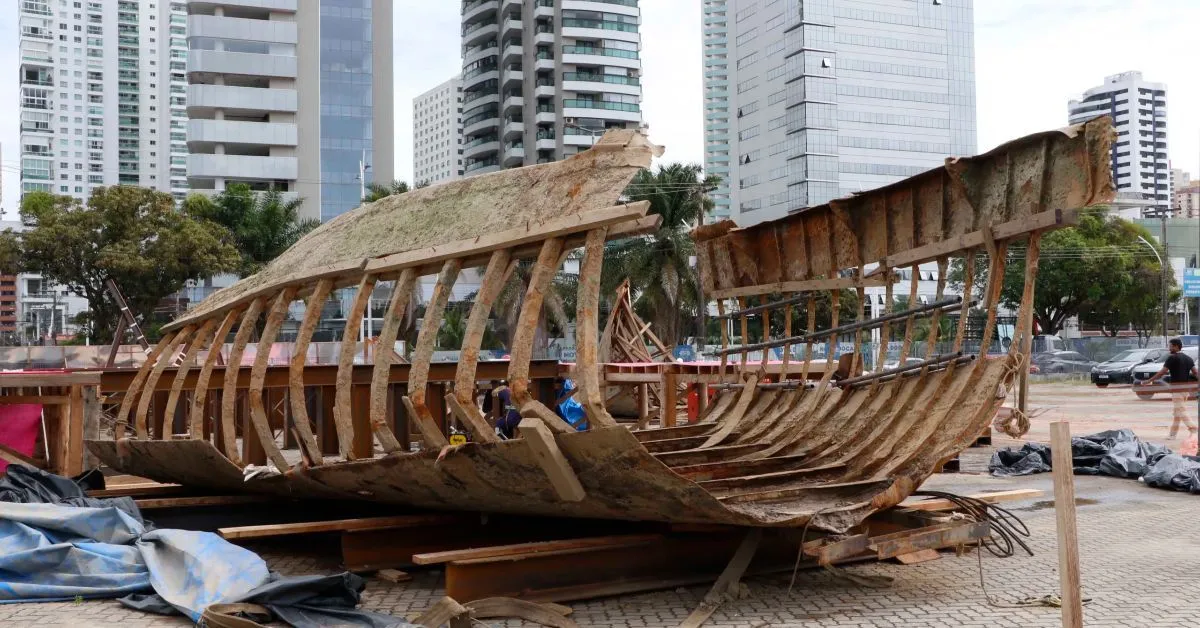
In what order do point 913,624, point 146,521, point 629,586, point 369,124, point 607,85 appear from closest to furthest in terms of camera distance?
point 913,624, point 629,586, point 146,521, point 369,124, point 607,85

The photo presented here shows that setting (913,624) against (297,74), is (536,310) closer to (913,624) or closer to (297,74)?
(913,624)

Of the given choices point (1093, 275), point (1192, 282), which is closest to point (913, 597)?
point (1192, 282)

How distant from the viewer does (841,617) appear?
657 cm

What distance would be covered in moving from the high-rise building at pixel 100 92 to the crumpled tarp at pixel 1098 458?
445 feet

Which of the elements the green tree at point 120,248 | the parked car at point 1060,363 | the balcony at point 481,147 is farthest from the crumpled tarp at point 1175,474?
the balcony at point 481,147

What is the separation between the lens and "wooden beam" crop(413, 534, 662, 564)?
6824mm

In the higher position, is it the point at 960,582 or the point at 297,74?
the point at 297,74

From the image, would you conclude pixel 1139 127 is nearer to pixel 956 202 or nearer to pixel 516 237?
pixel 956 202

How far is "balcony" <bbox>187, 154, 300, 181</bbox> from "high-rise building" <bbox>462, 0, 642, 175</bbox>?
83.5 feet

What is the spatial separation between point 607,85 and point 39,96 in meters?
84.9

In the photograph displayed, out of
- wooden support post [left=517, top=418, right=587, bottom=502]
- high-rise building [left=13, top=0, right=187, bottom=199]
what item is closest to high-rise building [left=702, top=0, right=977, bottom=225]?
wooden support post [left=517, top=418, right=587, bottom=502]

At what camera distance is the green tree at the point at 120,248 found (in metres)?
37.6

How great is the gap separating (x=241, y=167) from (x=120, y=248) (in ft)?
85.5

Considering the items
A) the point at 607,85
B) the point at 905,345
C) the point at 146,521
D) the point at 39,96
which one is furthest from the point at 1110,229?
the point at 39,96
